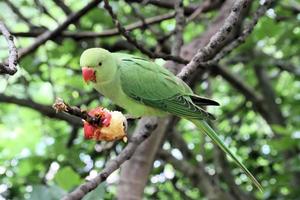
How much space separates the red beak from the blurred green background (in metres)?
0.57

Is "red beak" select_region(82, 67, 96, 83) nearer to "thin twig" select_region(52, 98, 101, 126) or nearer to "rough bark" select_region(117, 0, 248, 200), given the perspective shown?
"thin twig" select_region(52, 98, 101, 126)

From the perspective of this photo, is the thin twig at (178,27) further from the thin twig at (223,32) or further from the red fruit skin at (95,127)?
the red fruit skin at (95,127)

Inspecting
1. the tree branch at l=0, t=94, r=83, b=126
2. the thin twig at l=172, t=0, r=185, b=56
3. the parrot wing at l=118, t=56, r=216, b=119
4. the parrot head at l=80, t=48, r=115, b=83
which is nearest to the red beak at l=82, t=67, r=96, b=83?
→ the parrot head at l=80, t=48, r=115, b=83

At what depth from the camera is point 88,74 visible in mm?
1638

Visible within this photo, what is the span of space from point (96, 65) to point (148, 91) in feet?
0.76

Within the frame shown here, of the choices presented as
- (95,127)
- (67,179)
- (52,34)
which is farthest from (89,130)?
(52,34)

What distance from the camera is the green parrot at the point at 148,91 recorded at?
5.77 feet

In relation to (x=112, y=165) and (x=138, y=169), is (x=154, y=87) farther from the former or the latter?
(x=138, y=169)

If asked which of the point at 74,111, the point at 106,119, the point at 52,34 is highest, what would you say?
the point at 52,34

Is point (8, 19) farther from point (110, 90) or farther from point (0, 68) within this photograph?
point (0, 68)

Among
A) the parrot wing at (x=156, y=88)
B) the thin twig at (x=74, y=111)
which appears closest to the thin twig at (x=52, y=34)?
the parrot wing at (x=156, y=88)

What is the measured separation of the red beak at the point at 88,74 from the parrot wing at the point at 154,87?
0.16 metres

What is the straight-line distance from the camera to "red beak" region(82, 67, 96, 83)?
1.62 m

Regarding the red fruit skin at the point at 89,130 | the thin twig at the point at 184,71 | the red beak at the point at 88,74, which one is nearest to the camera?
the red fruit skin at the point at 89,130
